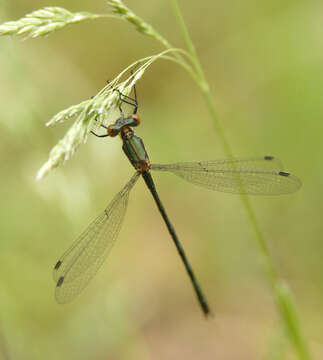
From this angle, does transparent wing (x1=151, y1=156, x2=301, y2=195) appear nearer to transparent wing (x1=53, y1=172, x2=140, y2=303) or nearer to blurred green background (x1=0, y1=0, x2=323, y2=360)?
transparent wing (x1=53, y1=172, x2=140, y2=303)

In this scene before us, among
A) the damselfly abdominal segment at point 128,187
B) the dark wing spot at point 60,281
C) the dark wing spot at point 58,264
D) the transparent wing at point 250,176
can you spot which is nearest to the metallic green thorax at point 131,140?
the damselfly abdominal segment at point 128,187

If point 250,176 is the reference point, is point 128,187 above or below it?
above

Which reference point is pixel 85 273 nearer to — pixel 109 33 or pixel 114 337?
pixel 114 337

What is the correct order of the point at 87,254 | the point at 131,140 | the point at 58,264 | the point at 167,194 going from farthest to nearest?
the point at 167,194 < the point at 131,140 < the point at 87,254 < the point at 58,264

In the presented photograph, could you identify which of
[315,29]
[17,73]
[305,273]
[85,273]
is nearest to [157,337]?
[305,273]

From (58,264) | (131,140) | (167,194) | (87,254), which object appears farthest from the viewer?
(167,194)

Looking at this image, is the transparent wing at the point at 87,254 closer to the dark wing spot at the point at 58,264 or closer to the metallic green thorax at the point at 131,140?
the dark wing spot at the point at 58,264

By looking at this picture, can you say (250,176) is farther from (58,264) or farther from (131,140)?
(58,264)

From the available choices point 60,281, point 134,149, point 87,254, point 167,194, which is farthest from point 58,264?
point 167,194
